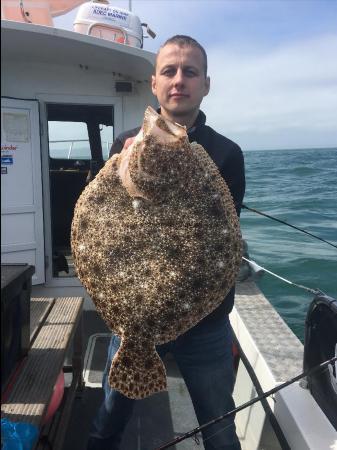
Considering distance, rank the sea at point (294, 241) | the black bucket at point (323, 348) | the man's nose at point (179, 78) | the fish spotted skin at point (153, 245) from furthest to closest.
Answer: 1. the sea at point (294, 241)
2. the black bucket at point (323, 348)
3. the man's nose at point (179, 78)
4. the fish spotted skin at point (153, 245)

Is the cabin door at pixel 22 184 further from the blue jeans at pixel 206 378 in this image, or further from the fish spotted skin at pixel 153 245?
the fish spotted skin at pixel 153 245

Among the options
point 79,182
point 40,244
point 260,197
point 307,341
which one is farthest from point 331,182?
point 307,341

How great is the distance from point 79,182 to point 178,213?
694 centimetres

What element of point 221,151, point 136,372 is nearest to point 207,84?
point 221,151

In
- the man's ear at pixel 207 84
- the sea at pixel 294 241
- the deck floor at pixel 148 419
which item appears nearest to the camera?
the man's ear at pixel 207 84

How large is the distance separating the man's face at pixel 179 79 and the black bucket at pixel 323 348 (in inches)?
51.2

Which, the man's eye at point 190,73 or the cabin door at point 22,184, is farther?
the cabin door at point 22,184

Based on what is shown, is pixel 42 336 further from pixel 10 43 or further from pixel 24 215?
pixel 10 43

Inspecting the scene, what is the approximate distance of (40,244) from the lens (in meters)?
5.60

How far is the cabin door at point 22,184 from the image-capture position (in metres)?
5.28

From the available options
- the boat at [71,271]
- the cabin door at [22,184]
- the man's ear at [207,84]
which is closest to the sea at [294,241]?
the boat at [71,271]

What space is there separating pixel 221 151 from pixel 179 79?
16.9 inches

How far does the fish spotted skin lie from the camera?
175 centimetres

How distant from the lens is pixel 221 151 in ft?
7.11
